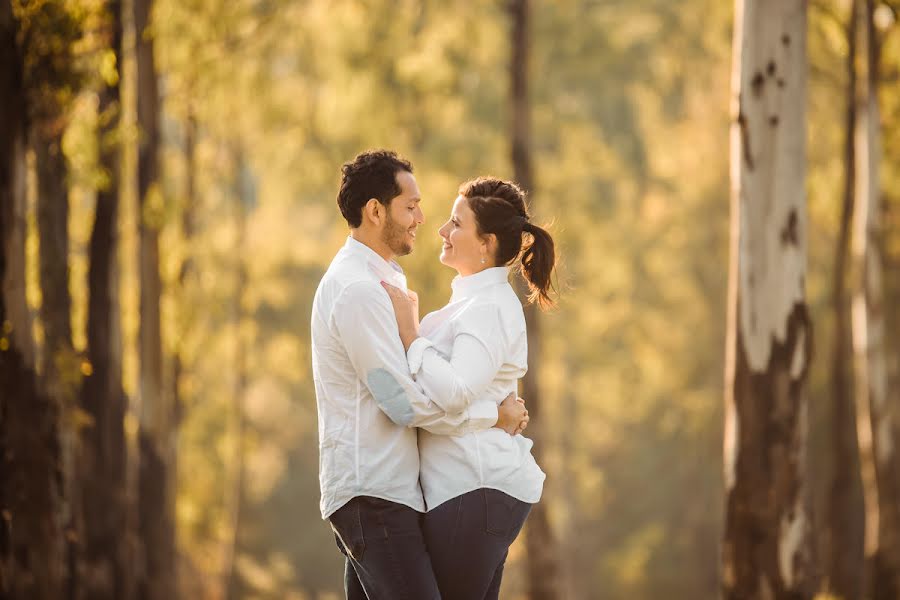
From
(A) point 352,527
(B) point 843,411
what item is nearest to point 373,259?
(A) point 352,527

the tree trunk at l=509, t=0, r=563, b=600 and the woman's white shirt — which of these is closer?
the woman's white shirt

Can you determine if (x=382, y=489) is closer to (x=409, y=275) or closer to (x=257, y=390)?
(x=409, y=275)

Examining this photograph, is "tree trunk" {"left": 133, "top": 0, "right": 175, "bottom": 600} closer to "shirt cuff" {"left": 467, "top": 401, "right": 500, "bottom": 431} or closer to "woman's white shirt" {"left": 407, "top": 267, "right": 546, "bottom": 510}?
"woman's white shirt" {"left": 407, "top": 267, "right": 546, "bottom": 510}

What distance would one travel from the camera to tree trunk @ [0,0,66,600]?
7.49 meters

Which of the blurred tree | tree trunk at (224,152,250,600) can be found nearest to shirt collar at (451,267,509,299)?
the blurred tree

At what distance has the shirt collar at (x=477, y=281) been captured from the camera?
437cm

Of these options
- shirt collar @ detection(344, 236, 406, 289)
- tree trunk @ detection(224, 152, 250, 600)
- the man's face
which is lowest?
tree trunk @ detection(224, 152, 250, 600)

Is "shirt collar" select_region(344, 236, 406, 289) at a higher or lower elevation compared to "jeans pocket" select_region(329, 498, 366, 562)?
higher

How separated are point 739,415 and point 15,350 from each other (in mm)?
4504

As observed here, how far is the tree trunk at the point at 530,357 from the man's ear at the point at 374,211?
8731 mm

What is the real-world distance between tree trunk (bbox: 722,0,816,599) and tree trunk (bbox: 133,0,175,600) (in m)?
7.56

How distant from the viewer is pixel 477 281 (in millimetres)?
4387

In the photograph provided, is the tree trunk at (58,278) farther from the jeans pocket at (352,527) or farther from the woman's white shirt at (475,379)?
the woman's white shirt at (475,379)

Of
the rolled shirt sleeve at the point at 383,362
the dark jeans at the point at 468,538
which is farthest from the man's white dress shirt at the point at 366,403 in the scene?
the dark jeans at the point at 468,538
